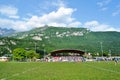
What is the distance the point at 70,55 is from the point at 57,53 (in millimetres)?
9414

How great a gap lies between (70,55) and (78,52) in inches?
243

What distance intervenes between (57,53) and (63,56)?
5148 millimetres

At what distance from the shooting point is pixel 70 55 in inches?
7682

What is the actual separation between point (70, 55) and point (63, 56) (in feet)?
15.9

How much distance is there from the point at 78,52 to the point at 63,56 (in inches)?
425

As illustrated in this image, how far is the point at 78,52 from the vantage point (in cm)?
19688

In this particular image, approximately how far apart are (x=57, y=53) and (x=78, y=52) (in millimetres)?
14557

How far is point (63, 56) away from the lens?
196m
